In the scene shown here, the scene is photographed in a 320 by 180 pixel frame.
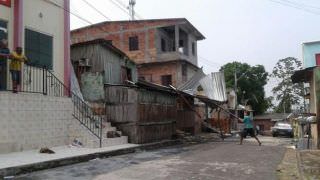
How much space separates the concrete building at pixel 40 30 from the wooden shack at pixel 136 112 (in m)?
2.72

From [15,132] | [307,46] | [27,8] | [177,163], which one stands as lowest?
[177,163]

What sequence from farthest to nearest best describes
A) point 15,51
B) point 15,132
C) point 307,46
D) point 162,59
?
point 162,59 → point 307,46 → point 15,51 → point 15,132

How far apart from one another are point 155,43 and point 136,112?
1939 cm

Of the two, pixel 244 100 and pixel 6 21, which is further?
pixel 244 100

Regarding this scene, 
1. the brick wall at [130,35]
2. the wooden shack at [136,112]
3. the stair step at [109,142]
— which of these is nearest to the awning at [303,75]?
the wooden shack at [136,112]

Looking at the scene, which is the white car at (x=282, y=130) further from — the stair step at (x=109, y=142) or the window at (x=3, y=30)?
the window at (x=3, y=30)

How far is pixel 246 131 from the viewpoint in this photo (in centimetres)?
2144

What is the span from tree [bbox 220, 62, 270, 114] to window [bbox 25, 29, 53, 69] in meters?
49.4

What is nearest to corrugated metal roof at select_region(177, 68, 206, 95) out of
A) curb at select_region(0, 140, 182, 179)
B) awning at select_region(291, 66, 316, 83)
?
awning at select_region(291, 66, 316, 83)

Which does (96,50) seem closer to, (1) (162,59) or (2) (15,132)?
(2) (15,132)

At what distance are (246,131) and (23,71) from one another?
11114mm

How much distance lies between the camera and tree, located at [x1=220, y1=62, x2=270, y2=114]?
65625mm

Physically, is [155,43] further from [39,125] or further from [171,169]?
[171,169]

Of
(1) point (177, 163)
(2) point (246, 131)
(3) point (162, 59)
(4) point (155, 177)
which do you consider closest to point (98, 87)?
(2) point (246, 131)
